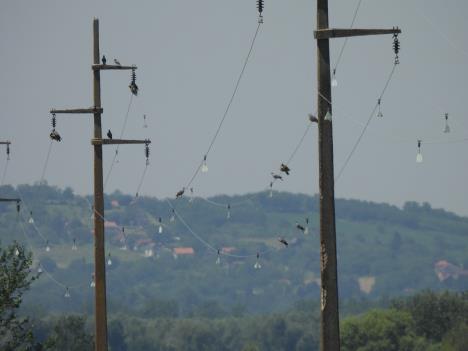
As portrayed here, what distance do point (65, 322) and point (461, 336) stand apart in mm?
35808

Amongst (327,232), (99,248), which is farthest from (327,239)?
(99,248)

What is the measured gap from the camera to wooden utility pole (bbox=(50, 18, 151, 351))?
171ft

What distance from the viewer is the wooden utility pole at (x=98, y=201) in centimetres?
5225

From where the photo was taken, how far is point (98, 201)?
175ft

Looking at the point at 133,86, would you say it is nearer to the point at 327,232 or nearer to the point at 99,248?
the point at 99,248

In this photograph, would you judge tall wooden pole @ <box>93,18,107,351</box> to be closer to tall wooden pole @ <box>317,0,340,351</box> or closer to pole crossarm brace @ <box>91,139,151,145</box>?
pole crossarm brace @ <box>91,139,151,145</box>

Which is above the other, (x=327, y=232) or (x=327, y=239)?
(x=327, y=232)

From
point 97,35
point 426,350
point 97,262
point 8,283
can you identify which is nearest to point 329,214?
point 97,262

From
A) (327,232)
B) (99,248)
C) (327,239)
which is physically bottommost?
(99,248)

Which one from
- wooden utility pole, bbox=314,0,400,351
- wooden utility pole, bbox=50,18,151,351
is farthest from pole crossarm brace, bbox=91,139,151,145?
wooden utility pole, bbox=314,0,400,351

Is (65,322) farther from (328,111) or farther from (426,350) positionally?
(328,111)

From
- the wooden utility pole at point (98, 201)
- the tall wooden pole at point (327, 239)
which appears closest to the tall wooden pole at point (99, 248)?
the wooden utility pole at point (98, 201)

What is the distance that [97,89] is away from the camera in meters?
54.2

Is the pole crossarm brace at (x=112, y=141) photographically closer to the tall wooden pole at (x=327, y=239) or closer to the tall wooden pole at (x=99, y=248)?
the tall wooden pole at (x=99, y=248)
